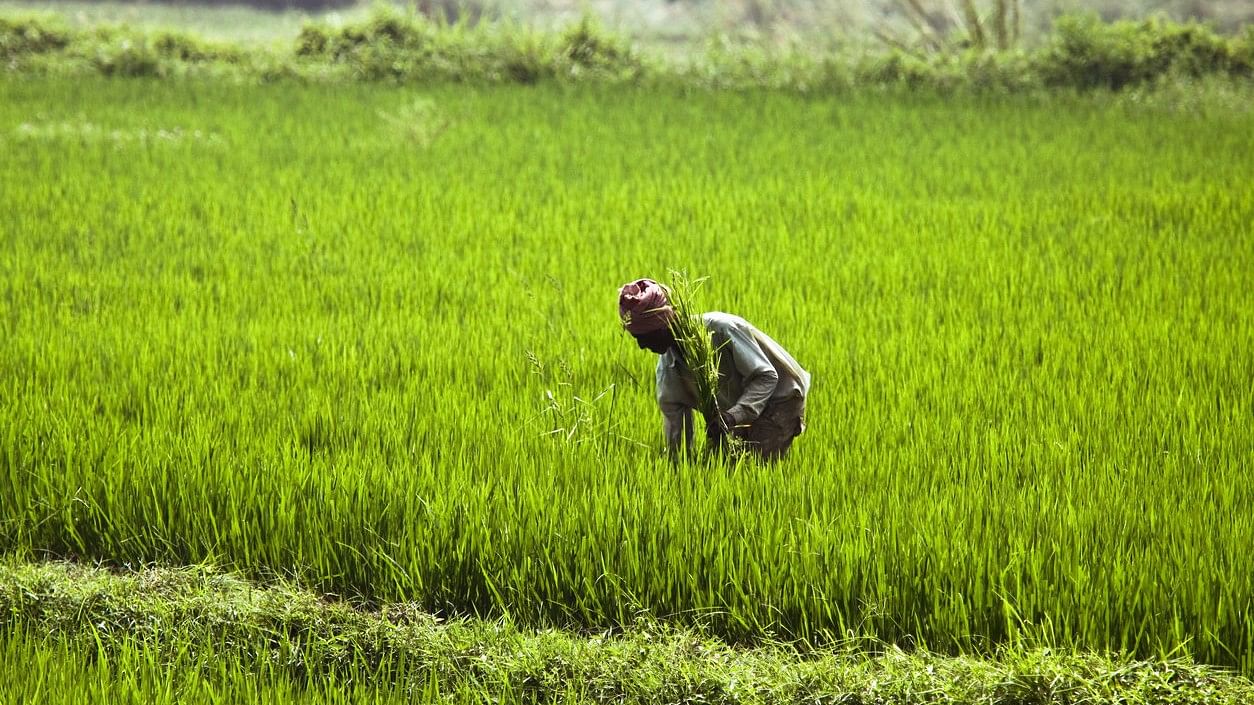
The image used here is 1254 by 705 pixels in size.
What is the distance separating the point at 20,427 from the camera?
3896 mm

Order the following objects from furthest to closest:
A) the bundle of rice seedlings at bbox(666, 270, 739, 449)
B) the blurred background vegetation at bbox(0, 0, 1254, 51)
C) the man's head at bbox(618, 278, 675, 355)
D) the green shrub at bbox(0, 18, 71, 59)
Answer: the blurred background vegetation at bbox(0, 0, 1254, 51) → the green shrub at bbox(0, 18, 71, 59) → the bundle of rice seedlings at bbox(666, 270, 739, 449) → the man's head at bbox(618, 278, 675, 355)

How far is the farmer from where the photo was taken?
309 cm

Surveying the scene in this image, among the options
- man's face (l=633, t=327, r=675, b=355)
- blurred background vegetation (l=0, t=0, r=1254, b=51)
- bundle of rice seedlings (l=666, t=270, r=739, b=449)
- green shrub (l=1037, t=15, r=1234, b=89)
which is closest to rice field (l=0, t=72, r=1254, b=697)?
bundle of rice seedlings (l=666, t=270, r=739, b=449)

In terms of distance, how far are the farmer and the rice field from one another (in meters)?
0.12

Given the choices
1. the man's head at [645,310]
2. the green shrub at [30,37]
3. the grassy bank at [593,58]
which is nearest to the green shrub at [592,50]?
the grassy bank at [593,58]

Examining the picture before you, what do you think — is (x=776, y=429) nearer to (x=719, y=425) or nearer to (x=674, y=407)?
(x=719, y=425)

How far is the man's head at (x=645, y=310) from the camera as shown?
305cm

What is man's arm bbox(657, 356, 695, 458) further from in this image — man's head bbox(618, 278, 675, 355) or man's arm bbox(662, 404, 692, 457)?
man's head bbox(618, 278, 675, 355)

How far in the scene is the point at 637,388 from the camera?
166 inches

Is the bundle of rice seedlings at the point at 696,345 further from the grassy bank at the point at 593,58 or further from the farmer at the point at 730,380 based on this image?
the grassy bank at the point at 593,58

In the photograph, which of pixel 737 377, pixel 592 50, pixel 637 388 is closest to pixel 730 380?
pixel 737 377

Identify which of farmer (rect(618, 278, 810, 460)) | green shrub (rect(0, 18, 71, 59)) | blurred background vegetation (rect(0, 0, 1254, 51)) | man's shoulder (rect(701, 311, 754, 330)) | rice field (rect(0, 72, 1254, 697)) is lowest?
rice field (rect(0, 72, 1254, 697))

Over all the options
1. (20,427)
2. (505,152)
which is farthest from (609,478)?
→ (505,152)

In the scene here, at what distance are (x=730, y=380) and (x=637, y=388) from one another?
2.97ft
